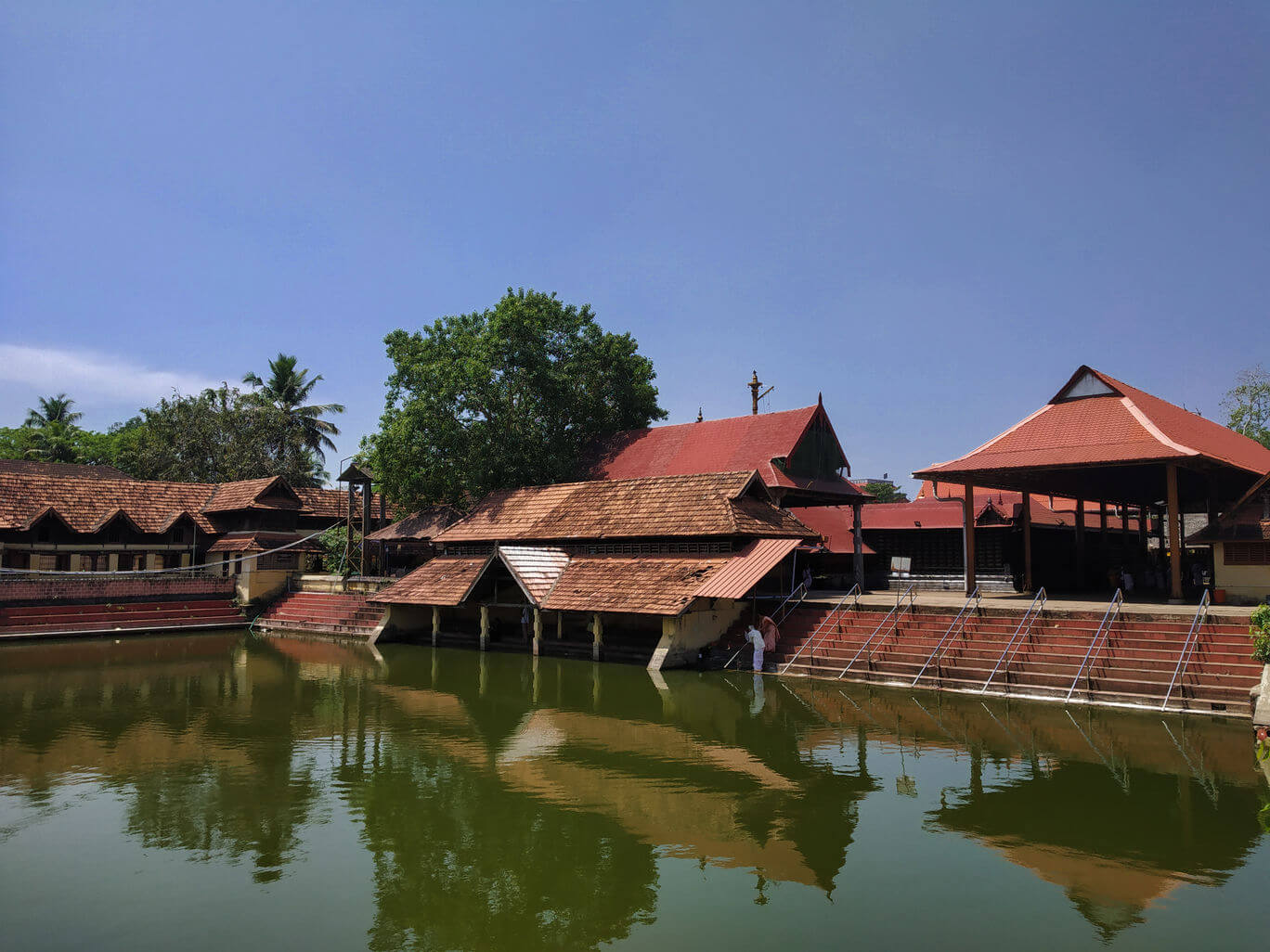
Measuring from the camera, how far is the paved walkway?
1573cm

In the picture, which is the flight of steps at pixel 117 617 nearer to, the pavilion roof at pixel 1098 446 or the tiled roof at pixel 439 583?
the tiled roof at pixel 439 583

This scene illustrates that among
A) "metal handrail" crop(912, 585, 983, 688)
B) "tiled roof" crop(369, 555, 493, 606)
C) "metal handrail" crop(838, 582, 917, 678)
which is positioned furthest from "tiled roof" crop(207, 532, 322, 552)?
"metal handrail" crop(912, 585, 983, 688)

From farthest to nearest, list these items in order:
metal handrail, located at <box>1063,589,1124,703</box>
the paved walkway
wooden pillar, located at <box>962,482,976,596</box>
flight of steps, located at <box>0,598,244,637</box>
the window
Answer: flight of steps, located at <box>0,598,244,637</box> < wooden pillar, located at <box>962,482,976,596</box> < the window < the paved walkway < metal handrail, located at <box>1063,589,1124,703</box>

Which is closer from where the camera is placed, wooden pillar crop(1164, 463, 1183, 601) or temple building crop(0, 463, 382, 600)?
wooden pillar crop(1164, 463, 1183, 601)

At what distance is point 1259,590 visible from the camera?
1684cm

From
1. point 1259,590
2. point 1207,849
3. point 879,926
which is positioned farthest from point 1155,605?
point 879,926

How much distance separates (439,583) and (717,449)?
1030 centimetres

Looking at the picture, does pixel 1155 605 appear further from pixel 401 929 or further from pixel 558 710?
pixel 401 929

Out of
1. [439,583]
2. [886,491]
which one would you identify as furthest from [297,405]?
[886,491]

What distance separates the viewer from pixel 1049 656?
15.2 metres

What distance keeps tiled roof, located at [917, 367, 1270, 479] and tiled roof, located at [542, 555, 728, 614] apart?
6.21m

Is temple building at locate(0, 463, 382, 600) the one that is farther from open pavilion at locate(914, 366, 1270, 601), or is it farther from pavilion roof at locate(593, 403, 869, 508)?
open pavilion at locate(914, 366, 1270, 601)

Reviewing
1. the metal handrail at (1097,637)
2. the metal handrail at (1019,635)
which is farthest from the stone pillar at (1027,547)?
the metal handrail at (1097,637)

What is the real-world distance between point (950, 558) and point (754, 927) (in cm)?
2529
